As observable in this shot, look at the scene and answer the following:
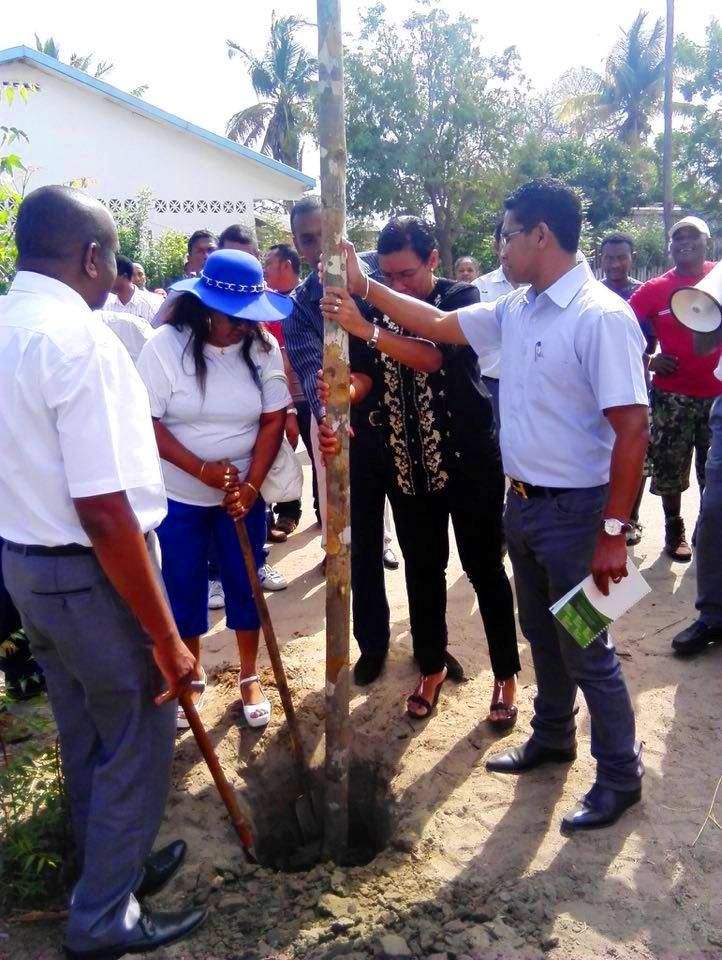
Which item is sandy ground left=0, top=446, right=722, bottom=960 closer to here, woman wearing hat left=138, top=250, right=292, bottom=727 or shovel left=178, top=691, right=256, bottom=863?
shovel left=178, top=691, right=256, bottom=863

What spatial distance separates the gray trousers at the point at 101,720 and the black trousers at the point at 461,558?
4.38 ft

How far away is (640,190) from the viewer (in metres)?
24.5

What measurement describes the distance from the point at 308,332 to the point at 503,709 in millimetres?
1884

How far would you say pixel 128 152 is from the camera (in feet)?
48.0

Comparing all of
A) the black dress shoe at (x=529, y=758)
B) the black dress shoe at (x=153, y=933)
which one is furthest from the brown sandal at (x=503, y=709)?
the black dress shoe at (x=153, y=933)

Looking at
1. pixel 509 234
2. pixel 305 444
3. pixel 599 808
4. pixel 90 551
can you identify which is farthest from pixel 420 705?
pixel 305 444

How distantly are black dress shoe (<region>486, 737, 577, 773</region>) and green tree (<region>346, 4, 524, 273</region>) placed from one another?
1987 centimetres

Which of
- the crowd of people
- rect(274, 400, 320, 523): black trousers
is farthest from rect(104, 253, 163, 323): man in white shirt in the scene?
the crowd of people

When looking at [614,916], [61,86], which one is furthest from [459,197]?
[614,916]

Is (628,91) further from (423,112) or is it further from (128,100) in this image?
(128,100)

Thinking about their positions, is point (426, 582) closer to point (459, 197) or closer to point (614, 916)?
point (614, 916)

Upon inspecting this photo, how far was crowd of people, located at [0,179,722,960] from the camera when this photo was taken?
2084mm

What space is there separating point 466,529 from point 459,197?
2009cm

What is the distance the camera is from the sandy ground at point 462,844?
239 centimetres
